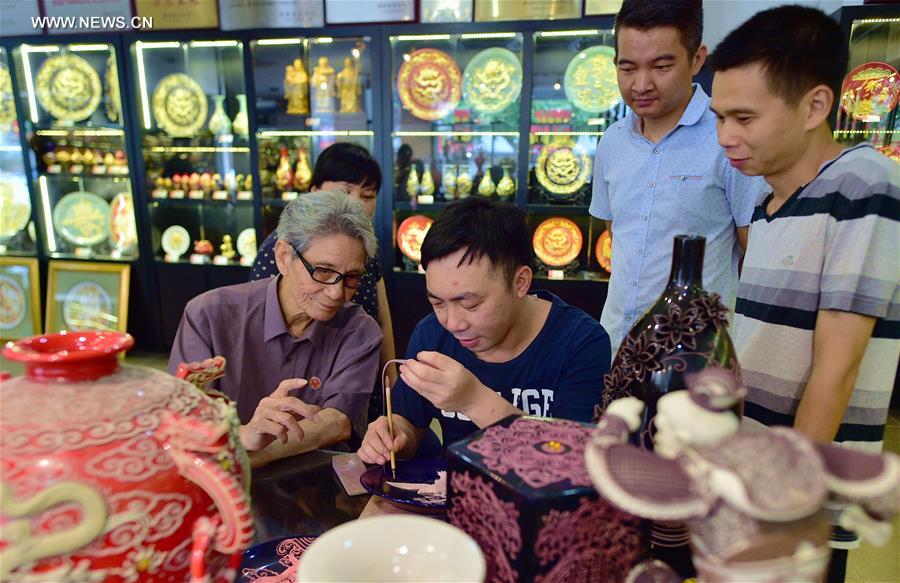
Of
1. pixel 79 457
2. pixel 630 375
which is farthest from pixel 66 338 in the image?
pixel 630 375

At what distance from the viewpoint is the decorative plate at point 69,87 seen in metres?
4.95

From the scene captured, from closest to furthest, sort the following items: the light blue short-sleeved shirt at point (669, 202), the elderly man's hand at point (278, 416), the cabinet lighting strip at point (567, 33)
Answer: the elderly man's hand at point (278, 416)
the light blue short-sleeved shirt at point (669, 202)
the cabinet lighting strip at point (567, 33)

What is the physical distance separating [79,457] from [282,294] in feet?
4.19

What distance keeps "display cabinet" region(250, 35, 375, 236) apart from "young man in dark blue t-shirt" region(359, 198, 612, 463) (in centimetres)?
329

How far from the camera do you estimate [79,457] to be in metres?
0.60

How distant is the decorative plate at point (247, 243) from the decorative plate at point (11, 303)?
219 centimetres

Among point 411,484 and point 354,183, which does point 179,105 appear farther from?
point 411,484

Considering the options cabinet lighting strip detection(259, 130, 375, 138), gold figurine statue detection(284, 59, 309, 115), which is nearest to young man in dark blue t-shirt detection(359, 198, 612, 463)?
cabinet lighting strip detection(259, 130, 375, 138)

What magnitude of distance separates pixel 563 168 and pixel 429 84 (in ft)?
4.10

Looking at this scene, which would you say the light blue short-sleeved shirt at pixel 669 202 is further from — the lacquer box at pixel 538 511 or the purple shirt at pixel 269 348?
the lacquer box at pixel 538 511

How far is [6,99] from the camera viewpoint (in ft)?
16.8

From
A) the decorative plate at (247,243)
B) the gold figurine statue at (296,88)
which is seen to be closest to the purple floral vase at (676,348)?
the gold figurine statue at (296,88)

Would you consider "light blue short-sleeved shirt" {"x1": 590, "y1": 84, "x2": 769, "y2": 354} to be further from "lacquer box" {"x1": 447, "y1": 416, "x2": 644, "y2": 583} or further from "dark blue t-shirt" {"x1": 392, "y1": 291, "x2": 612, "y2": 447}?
"lacquer box" {"x1": 447, "y1": 416, "x2": 644, "y2": 583}

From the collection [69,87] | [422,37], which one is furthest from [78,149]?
[422,37]
